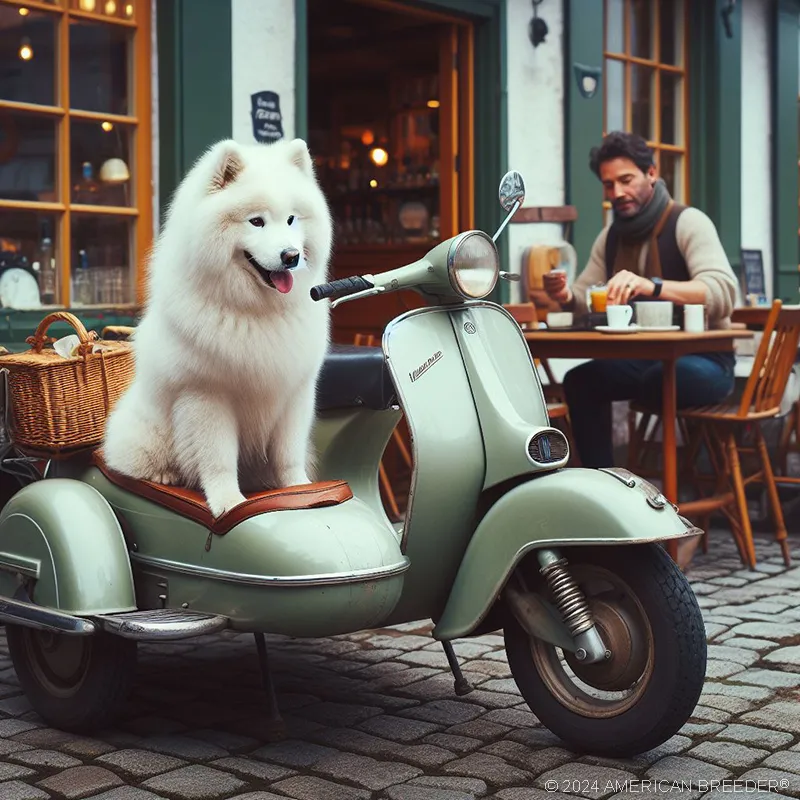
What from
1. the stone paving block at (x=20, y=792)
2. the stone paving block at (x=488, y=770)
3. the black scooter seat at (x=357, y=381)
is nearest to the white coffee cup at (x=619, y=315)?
the black scooter seat at (x=357, y=381)

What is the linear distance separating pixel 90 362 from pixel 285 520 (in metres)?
0.90

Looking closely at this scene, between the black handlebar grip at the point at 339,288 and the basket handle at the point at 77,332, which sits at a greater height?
the black handlebar grip at the point at 339,288

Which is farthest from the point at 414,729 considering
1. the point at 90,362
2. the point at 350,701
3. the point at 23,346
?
the point at 23,346

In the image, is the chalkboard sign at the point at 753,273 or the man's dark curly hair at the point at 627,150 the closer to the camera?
the man's dark curly hair at the point at 627,150

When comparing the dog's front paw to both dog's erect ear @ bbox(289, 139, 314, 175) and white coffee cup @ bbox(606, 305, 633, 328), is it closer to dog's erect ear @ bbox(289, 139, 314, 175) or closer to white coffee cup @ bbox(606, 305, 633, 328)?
dog's erect ear @ bbox(289, 139, 314, 175)

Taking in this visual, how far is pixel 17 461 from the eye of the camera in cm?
375

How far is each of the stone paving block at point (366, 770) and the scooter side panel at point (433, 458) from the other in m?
0.33

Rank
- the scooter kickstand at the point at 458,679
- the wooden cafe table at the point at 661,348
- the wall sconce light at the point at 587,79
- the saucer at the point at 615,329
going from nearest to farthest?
the scooter kickstand at the point at 458,679 → the wooden cafe table at the point at 661,348 → the saucer at the point at 615,329 → the wall sconce light at the point at 587,79

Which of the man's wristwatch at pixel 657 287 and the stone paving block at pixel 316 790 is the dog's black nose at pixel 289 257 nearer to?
the stone paving block at pixel 316 790

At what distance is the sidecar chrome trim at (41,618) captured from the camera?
2.93 m

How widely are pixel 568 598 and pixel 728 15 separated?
22.2ft

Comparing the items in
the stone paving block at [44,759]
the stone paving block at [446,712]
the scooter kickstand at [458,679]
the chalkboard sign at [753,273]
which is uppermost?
the chalkboard sign at [753,273]

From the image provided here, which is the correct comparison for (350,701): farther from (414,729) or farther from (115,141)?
(115,141)

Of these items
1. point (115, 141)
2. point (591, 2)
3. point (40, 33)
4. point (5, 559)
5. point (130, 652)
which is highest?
point (591, 2)
